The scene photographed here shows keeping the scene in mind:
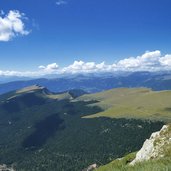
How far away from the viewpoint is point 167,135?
5662 cm

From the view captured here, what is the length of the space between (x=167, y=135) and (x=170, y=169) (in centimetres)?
4232

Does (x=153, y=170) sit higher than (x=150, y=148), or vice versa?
(x=153, y=170)

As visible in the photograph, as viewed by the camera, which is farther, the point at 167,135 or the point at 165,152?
the point at 167,135

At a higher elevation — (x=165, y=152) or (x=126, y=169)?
(x=126, y=169)

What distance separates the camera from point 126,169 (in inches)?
722

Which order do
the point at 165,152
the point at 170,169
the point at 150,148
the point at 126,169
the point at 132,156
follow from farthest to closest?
the point at 132,156 → the point at 150,148 → the point at 165,152 → the point at 126,169 → the point at 170,169

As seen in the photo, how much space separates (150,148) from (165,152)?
5121 mm

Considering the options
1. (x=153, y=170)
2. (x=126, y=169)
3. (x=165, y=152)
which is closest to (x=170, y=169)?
(x=153, y=170)

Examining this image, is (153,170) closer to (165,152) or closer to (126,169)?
(126,169)

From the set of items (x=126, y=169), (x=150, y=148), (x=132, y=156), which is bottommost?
(x=132, y=156)

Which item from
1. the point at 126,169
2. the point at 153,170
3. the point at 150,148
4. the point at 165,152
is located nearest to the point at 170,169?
the point at 153,170

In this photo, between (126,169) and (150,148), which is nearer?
(126,169)

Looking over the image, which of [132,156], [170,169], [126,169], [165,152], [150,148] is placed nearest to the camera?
[170,169]

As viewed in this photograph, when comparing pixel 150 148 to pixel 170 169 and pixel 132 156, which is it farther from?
pixel 170 169
